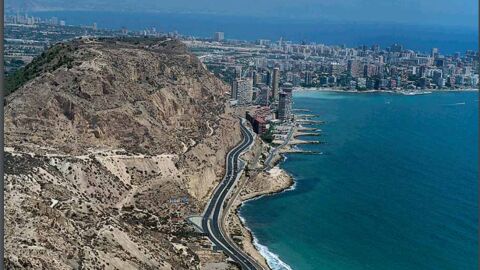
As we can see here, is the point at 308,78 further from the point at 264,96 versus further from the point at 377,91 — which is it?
the point at 264,96

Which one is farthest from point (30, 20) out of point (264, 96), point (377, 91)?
point (377, 91)

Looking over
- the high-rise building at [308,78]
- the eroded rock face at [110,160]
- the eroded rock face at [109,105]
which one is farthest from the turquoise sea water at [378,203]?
the high-rise building at [308,78]

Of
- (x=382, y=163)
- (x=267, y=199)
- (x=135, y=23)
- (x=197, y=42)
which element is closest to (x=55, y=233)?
(x=267, y=199)

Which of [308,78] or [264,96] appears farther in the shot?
[308,78]

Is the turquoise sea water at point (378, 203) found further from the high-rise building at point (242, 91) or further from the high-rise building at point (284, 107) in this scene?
the high-rise building at point (242, 91)

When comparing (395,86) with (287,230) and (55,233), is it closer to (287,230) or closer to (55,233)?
(287,230)

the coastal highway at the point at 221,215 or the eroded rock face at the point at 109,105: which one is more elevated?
the eroded rock face at the point at 109,105

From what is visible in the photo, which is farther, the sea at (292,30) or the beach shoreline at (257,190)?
the sea at (292,30)
